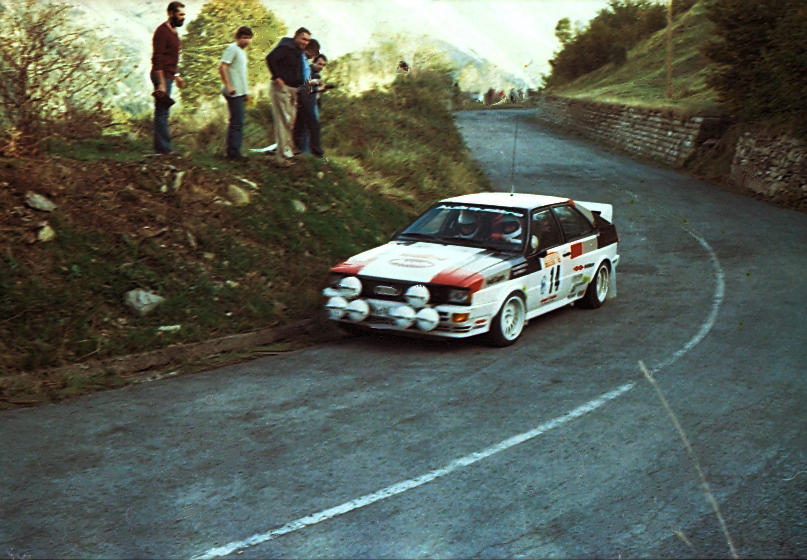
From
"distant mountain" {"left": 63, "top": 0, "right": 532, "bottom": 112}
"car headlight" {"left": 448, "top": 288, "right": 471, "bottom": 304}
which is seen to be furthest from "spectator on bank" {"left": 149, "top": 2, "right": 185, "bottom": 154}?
"car headlight" {"left": 448, "top": 288, "right": 471, "bottom": 304}

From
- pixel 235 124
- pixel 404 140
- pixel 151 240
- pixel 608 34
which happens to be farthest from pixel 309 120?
pixel 608 34

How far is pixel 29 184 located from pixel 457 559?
7.15m

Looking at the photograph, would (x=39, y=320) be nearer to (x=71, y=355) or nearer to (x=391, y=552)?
(x=71, y=355)

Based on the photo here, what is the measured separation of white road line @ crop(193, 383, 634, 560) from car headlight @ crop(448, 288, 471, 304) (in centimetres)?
202

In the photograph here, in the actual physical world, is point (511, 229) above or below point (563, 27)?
below

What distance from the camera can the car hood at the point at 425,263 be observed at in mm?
9672

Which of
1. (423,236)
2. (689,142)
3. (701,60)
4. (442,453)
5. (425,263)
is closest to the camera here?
(442,453)

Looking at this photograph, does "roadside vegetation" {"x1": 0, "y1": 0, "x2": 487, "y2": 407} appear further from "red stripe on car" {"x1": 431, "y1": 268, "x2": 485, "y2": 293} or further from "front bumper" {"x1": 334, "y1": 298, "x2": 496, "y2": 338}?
"red stripe on car" {"x1": 431, "y1": 268, "x2": 485, "y2": 293}

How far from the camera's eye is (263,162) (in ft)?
Result: 45.1

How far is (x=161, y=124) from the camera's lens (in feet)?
39.7

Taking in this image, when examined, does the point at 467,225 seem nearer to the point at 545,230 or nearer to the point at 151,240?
the point at 545,230

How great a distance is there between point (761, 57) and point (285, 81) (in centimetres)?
1608

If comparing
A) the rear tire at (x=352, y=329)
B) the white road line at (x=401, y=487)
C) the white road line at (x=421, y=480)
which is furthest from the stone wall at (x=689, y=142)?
the white road line at (x=401, y=487)

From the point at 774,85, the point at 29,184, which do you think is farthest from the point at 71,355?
the point at 774,85
